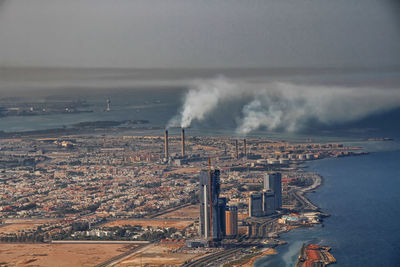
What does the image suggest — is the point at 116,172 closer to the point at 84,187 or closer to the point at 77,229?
the point at 84,187

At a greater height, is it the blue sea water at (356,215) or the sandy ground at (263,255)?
the blue sea water at (356,215)

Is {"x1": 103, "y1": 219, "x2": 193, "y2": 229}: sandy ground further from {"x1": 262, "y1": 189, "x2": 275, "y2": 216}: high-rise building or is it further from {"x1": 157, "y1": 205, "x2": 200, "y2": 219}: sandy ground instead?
{"x1": 262, "y1": 189, "x2": 275, "y2": 216}: high-rise building

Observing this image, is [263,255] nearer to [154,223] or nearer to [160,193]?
[154,223]

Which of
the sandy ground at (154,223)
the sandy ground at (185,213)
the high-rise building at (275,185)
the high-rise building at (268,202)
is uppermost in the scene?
the high-rise building at (275,185)

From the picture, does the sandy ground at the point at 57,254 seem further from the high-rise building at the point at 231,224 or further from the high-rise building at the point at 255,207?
the high-rise building at the point at 255,207

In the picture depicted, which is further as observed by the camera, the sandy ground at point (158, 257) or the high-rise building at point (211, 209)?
the high-rise building at point (211, 209)

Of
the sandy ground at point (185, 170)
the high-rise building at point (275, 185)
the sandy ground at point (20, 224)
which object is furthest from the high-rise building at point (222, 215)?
the sandy ground at point (185, 170)
